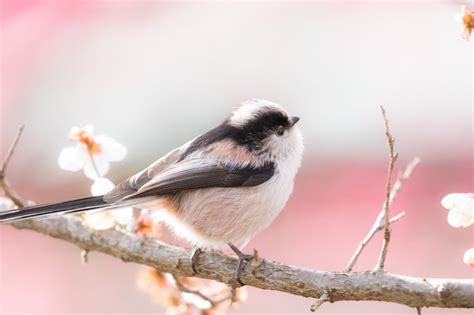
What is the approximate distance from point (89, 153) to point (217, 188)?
1.20 ft

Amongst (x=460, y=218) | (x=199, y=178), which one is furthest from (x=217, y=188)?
(x=460, y=218)

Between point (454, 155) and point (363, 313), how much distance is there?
3.17ft

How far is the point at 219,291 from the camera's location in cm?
204

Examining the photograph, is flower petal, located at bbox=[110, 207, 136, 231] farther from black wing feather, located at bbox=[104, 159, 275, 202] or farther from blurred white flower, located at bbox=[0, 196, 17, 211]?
blurred white flower, located at bbox=[0, 196, 17, 211]

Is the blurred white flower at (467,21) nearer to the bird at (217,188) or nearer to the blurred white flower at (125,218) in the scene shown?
the bird at (217,188)

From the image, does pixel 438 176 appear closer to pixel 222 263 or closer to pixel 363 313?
pixel 363 313

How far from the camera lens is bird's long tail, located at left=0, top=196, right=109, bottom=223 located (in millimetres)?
1796

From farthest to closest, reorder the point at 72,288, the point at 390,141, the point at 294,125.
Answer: the point at 72,288, the point at 294,125, the point at 390,141

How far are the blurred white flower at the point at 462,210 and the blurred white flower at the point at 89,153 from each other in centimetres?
94

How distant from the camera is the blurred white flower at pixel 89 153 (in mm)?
2039

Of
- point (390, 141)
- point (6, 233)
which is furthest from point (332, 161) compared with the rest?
point (390, 141)

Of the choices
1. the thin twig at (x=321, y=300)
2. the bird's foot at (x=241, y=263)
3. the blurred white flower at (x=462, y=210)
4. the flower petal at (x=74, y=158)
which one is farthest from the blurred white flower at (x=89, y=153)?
the blurred white flower at (x=462, y=210)

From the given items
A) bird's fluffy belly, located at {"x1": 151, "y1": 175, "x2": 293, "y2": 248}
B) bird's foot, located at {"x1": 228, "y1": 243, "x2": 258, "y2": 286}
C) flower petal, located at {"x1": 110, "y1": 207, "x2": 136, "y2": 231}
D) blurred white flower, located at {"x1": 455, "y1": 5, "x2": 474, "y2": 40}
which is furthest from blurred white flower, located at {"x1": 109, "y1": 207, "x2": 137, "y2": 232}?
blurred white flower, located at {"x1": 455, "y1": 5, "x2": 474, "y2": 40}

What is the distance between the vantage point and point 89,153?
6.71ft
